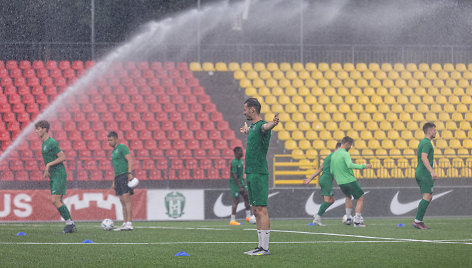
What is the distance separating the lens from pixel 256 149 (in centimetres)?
988

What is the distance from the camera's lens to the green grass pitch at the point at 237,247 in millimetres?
8977

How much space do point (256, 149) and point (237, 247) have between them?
1.81 metres

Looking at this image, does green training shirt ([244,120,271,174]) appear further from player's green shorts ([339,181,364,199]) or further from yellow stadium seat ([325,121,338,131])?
yellow stadium seat ([325,121,338,131])

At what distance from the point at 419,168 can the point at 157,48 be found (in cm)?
1686

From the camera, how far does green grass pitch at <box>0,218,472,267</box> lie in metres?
8.98

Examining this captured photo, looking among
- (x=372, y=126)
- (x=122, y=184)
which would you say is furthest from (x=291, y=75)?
(x=122, y=184)

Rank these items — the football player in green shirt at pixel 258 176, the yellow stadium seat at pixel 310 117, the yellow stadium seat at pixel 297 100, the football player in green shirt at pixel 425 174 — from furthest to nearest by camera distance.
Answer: the yellow stadium seat at pixel 297 100
the yellow stadium seat at pixel 310 117
the football player in green shirt at pixel 425 174
the football player in green shirt at pixel 258 176

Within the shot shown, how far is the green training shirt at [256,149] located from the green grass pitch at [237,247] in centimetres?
115

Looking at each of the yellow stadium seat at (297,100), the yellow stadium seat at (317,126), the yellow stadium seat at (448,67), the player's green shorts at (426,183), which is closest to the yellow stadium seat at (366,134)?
the yellow stadium seat at (317,126)

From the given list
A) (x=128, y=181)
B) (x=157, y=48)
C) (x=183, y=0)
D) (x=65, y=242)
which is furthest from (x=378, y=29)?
(x=65, y=242)

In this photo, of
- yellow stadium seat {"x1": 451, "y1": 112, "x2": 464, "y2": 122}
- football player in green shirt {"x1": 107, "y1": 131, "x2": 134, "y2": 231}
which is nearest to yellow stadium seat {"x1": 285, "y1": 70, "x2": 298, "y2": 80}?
yellow stadium seat {"x1": 451, "y1": 112, "x2": 464, "y2": 122}

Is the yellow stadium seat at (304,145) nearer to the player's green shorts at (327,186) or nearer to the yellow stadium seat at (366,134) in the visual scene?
the yellow stadium seat at (366,134)

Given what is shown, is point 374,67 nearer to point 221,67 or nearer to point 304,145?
point 221,67

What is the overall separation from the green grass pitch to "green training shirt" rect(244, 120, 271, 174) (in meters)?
1.15
